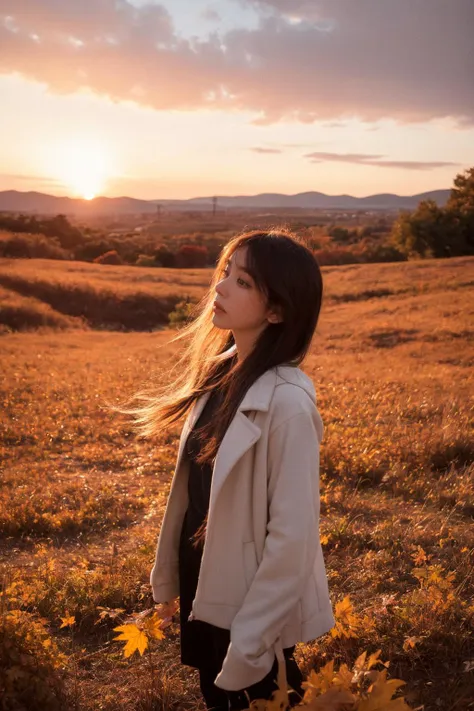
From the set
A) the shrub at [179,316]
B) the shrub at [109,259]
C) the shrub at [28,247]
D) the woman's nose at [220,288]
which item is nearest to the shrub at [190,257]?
the shrub at [109,259]

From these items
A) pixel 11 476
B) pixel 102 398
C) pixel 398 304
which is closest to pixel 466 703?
pixel 11 476

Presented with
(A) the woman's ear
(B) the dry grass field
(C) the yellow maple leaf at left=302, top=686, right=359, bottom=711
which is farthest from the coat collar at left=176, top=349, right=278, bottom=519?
(B) the dry grass field

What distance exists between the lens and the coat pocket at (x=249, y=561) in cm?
216

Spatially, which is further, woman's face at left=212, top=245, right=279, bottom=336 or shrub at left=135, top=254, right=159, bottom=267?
shrub at left=135, top=254, right=159, bottom=267

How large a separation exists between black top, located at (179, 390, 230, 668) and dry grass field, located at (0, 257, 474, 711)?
0.40 metres

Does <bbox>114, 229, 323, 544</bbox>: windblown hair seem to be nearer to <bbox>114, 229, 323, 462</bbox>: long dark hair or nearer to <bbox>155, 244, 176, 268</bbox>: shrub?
<bbox>114, 229, 323, 462</bbox>: long dark hair

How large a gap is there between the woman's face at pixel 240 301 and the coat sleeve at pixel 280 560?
446 millimetres

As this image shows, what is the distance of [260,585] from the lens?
79.9 inches

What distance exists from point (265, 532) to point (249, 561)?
0.12m

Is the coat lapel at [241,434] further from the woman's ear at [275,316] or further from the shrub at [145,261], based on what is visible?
the shrub at [145,261]

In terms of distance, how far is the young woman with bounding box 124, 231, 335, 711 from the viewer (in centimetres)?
201

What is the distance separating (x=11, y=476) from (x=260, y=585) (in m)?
5.68

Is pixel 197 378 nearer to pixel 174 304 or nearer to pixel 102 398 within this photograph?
pixel 102 398

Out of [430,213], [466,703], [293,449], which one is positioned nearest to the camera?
[293,449]
